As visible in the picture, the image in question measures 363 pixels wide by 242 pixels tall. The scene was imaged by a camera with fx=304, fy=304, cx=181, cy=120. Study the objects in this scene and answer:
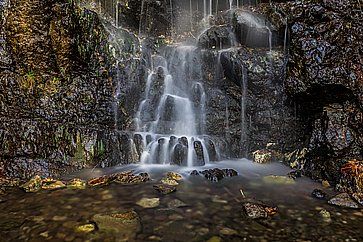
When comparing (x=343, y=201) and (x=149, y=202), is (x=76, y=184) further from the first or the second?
(x=343, y=201)

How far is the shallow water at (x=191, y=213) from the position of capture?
5.37m

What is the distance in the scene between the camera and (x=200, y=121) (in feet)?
37.3

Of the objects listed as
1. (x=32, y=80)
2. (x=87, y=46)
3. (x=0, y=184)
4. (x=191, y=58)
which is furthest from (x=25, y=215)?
(x=191, y=58)

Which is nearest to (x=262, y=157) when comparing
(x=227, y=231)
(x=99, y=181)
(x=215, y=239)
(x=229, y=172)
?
(x=229, y=172)

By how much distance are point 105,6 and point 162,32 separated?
135 inches

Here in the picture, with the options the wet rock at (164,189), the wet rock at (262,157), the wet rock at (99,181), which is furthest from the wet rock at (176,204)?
the wet rock at (262,157)

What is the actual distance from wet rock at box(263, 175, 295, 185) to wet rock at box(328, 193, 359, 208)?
57.0 inches

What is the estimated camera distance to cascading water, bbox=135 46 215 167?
32.5ft

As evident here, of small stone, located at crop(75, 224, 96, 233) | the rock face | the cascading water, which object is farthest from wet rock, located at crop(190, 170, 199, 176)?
small stone, located at crop(75, 224, 96, 233)

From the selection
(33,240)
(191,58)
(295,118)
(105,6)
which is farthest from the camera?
(105,6)

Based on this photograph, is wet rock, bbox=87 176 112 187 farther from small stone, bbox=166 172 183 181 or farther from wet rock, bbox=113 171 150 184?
small stone, bbox=166 172 183 181

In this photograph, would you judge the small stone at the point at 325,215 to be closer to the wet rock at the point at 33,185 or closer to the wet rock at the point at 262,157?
the wet rock at the point at 262,157

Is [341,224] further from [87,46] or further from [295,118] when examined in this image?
[87,46]

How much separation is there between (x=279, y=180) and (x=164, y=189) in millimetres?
3317
